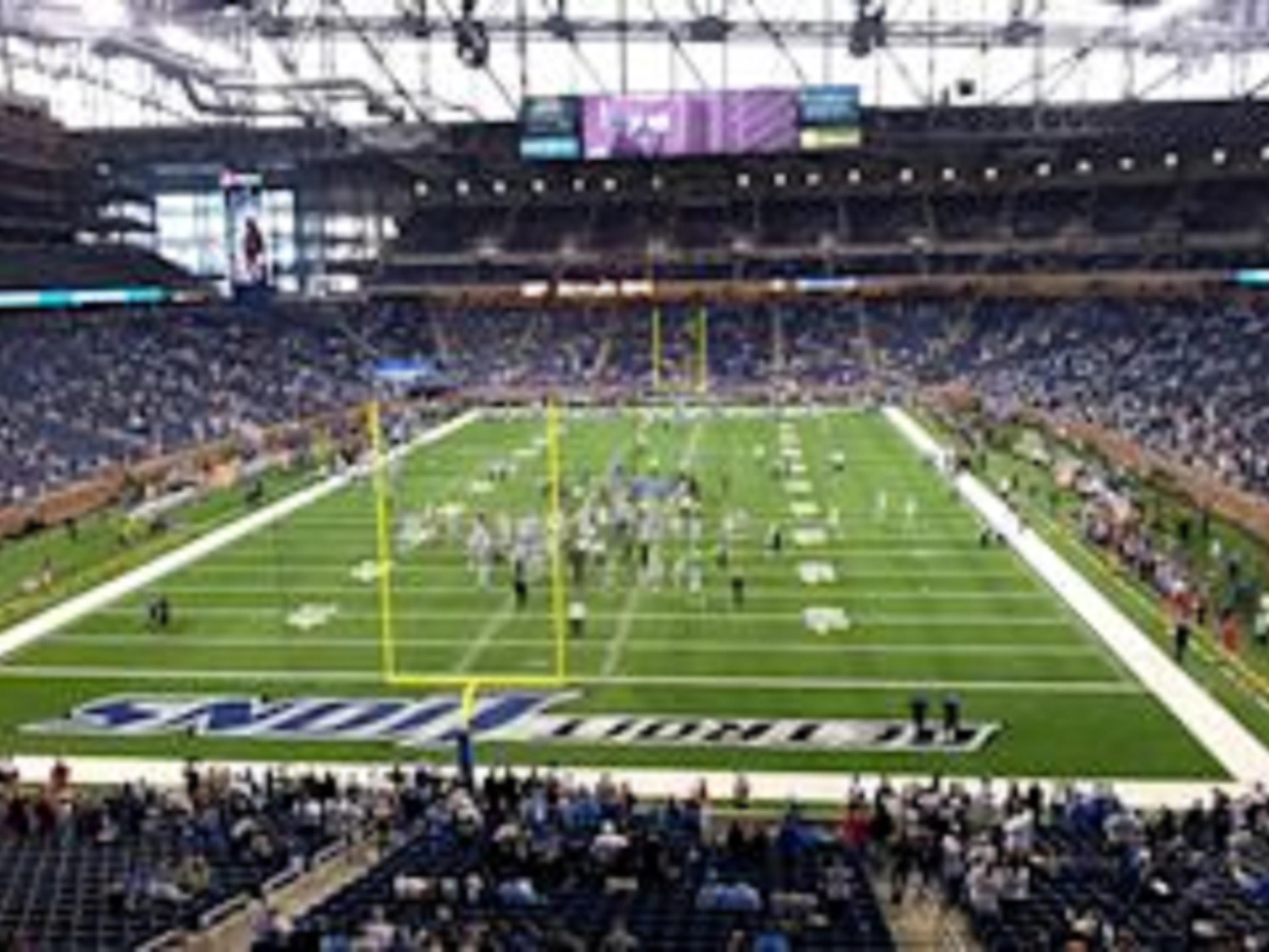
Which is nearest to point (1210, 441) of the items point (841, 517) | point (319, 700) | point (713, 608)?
point (841, 517)

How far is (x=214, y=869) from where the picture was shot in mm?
16016

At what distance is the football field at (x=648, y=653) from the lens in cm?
2172

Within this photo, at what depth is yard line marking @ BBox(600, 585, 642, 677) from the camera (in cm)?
2558

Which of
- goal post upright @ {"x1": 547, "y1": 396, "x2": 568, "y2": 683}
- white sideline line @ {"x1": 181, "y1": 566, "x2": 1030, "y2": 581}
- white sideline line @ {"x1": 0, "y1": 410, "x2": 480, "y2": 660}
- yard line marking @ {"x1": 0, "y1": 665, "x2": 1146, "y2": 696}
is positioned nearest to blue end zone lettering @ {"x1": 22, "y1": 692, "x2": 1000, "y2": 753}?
yard line marking @ {"x1": 0, "y1": 665, "x2": 1146, "y2": 696}

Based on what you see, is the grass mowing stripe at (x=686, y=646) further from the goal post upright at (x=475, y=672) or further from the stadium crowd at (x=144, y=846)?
the stadium crowd at (x=144, y=846)

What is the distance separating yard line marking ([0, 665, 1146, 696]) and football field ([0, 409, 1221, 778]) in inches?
2.2

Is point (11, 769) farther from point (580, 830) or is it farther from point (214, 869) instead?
point (580, 830)

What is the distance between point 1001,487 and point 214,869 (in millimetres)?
27954

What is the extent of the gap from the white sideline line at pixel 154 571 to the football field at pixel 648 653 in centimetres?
42

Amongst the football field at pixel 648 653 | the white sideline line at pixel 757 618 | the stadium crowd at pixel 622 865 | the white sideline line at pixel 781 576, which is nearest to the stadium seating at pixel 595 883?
the stadium crowd at pixel 622 865

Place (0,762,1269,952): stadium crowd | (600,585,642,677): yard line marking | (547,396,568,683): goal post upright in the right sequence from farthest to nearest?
(600,585,642,677): yard line marking < (547,396,568,683): goal post upright < (0,762,1269,952): stadium crowd

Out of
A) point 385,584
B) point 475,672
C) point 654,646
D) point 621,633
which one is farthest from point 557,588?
point 385,584

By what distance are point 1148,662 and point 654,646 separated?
7.25 m

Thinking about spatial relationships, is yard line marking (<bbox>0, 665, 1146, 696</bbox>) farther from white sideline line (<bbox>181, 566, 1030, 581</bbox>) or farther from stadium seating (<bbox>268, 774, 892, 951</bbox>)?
stadium seating (<bbox>268, 774, 892, 951</bbox>)
